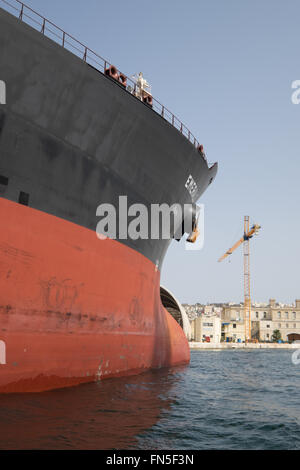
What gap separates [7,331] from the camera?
848cm

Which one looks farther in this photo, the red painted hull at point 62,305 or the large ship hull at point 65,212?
the large ship hull at point 65,212

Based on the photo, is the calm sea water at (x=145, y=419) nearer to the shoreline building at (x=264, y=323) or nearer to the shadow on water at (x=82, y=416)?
the shadow on water at (x=82, y=416)

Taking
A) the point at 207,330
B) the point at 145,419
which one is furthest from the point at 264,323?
the point at 145,419

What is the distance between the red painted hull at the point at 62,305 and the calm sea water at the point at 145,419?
0.62 metres

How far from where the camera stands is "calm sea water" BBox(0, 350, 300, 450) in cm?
590

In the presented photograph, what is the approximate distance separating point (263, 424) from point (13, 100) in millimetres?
9261

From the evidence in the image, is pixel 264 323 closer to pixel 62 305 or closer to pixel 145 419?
pixel 62 305

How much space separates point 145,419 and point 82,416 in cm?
125

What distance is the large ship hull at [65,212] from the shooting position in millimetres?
8914

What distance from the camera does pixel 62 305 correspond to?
9852 mm

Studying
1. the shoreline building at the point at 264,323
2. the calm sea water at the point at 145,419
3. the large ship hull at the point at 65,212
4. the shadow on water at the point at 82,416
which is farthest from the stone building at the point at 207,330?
the shadow on water at the point at 82,416

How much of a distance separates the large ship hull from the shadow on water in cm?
75
